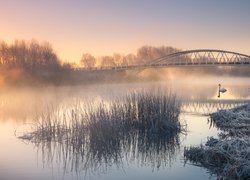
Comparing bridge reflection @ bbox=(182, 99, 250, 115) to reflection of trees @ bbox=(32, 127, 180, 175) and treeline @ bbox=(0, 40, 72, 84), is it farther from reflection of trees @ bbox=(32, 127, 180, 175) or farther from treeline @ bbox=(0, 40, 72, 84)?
treeline @ bbox=(0, 40, 72, 84)

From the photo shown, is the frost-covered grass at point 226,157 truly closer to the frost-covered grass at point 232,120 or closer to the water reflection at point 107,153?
the water reflection at point 107,153

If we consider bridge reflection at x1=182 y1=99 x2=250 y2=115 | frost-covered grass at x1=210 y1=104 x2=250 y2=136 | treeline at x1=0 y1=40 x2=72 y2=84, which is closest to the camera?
frost-covered grass at x1=210 y1=104 x2=250 y2=136

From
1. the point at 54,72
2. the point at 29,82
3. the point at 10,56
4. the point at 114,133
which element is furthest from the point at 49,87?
the point at 114,133

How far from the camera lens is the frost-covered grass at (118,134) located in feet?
31.3

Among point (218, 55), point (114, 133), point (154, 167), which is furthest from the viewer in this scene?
point (218, 55)

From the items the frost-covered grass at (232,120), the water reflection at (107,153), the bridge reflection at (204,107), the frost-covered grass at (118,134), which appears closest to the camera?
the water reflection at (107,153)

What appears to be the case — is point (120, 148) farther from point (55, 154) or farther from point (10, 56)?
point (10, 56)

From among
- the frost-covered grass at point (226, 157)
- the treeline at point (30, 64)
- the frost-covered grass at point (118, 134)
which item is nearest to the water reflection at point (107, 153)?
the frost-covered grass at point (118, 134)

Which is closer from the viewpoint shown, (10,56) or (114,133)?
(114,133)

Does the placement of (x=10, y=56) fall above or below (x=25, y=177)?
above

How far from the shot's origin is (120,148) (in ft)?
33.4

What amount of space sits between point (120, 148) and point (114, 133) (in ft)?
2.42

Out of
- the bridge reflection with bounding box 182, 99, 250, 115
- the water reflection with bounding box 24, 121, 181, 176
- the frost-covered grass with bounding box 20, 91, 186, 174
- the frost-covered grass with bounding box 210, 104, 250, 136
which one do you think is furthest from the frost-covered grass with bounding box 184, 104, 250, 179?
the bridge reflection with bounding box 182, 99, 250, 115

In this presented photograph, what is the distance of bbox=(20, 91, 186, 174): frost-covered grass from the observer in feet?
31.3
